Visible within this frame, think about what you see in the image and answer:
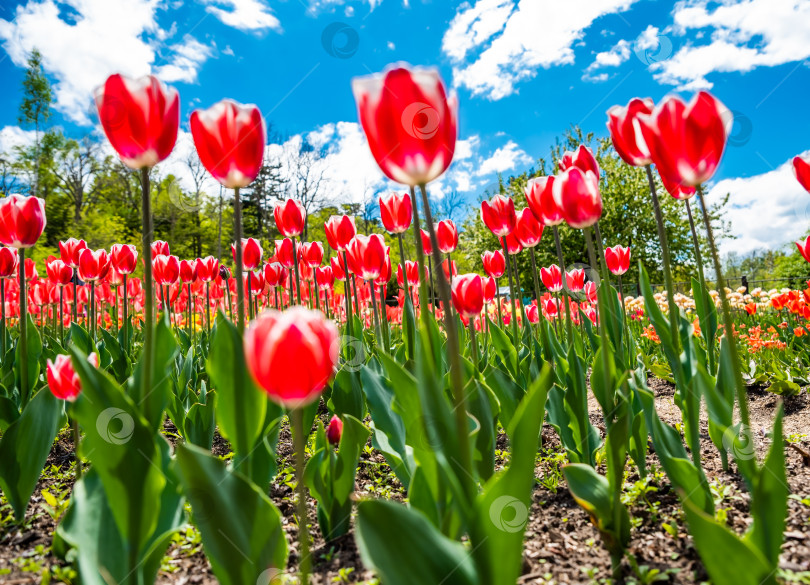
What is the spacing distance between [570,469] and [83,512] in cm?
125

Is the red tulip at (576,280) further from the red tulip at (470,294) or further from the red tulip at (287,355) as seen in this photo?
the red tulip at (287,355)

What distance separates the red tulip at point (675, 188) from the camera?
1229mm

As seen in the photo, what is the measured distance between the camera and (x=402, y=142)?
0.93m

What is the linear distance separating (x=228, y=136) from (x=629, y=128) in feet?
3.81

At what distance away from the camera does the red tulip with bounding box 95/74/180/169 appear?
1052 millimetres

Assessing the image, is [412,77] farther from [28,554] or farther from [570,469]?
[28,554]

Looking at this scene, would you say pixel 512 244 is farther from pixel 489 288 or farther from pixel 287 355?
pixel 287 355

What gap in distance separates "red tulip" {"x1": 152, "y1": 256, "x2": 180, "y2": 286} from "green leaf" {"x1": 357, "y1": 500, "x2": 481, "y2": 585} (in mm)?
3065

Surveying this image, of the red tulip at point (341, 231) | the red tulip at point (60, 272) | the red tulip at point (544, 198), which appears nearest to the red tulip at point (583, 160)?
the red tulip at point (544, 198)

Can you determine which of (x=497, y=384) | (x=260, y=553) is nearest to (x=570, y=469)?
(x=497, y=384)

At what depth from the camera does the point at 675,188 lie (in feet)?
4.55
